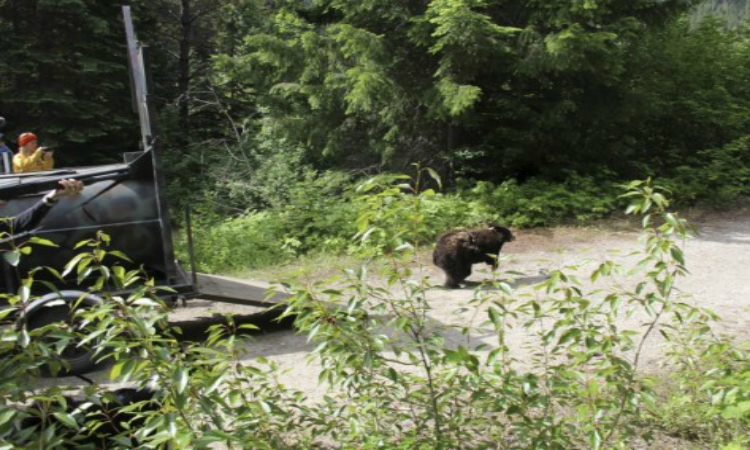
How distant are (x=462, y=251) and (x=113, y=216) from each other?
396 cm

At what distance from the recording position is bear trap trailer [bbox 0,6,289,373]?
525cm

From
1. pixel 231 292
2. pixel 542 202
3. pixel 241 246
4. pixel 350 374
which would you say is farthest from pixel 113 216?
pixel 542 202

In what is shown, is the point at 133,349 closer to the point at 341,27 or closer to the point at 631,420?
the point at 631,420

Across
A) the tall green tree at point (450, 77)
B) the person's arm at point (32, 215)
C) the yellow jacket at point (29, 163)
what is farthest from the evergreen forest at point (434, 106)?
the person's arm at point (32, 215)

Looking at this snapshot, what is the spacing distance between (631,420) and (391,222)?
4.97 ft

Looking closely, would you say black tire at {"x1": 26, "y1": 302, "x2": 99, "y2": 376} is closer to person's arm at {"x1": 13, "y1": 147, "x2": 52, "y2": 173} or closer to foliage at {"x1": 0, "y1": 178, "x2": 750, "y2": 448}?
foliage at {"x1": 0, "y1": 178, "x2": 750, "y2": 448}

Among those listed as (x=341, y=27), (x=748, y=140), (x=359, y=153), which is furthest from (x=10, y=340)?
(x=748, y=140)

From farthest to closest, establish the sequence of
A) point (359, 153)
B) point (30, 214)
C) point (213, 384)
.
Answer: point (359, 153), point (30, 214), point (213, 384)

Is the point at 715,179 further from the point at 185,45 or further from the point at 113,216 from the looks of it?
the point at 185,45

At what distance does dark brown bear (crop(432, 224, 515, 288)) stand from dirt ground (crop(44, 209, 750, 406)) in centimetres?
25

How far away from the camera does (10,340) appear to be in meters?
2.18

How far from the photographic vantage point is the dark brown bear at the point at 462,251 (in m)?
7.72

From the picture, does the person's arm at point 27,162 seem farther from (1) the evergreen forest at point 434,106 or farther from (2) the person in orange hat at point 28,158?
(1) the evergreen forest at point 434,106

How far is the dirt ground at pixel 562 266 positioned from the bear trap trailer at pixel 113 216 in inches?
26.1
